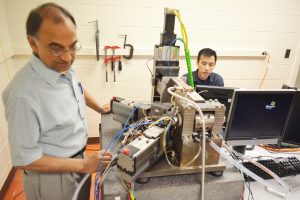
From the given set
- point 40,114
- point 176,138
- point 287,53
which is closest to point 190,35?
point 287,53

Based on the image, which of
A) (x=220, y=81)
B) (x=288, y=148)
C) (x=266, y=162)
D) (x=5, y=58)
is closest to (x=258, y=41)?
(x=220, y=81)

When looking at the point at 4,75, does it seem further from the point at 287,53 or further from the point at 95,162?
Answer: the point at 287,53

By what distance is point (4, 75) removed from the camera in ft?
6.89

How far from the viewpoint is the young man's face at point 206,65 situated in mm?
2211

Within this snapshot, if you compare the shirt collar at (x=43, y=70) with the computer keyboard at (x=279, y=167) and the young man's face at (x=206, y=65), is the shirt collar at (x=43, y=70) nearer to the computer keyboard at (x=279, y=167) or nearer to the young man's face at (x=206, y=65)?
the computer keyboard at (x=279, y=167)

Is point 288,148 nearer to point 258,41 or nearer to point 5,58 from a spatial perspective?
point 258,41

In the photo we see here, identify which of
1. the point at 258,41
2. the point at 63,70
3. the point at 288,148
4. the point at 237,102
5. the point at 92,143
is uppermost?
the point at 258,41

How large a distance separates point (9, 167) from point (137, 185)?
1.87m

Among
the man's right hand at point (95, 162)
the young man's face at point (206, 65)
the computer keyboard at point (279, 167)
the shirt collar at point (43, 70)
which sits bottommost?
the computer keyboard at point (279, 167)

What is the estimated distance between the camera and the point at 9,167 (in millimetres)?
2146

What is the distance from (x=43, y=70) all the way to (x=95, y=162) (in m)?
0.45

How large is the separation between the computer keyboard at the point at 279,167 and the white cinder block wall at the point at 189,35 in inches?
67.5

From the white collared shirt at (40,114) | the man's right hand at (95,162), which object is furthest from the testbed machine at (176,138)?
the white collared shirt at (40,114)

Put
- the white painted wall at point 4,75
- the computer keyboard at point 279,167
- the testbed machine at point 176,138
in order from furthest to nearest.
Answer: the white painted wall at point 4,75
the computer keyboard at point 279,167
the testbed machine at point 176,138
